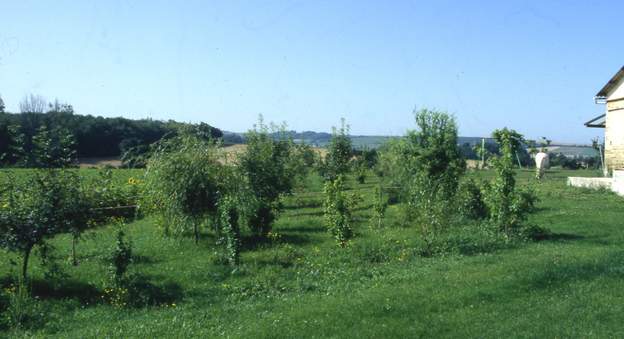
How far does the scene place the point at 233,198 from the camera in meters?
14.3

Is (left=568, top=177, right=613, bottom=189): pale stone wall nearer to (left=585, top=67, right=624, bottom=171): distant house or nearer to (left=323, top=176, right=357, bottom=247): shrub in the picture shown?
(left=585, top=67, right=624, bottom=171): distant house

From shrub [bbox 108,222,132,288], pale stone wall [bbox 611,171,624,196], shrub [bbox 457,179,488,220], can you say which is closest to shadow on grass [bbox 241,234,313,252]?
shrub [bbox 108,222,132,288]

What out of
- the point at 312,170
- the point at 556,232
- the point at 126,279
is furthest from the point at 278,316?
the point at 312,170

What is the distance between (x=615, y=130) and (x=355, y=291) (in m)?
25.2

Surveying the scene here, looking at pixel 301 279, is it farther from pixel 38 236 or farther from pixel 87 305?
pixel 38 236

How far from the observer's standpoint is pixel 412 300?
8.57 meters

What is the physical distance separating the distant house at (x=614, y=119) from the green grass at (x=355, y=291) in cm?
1510

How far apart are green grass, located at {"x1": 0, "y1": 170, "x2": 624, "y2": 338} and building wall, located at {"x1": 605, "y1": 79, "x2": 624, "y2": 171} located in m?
15.1

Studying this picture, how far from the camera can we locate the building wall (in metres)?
28.4

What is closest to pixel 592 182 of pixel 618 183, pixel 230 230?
pixel 618 183

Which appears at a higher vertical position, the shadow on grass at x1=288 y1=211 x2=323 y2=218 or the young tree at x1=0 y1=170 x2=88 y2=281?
the young tree at x1=0 y1=170 x2=88 y2=281

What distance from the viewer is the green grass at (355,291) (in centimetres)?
748

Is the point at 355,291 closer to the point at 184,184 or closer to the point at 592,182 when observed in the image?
the point at 184,184

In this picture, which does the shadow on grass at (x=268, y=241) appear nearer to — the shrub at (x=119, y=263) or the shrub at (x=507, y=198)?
the shrub at (x=119, y=263)
